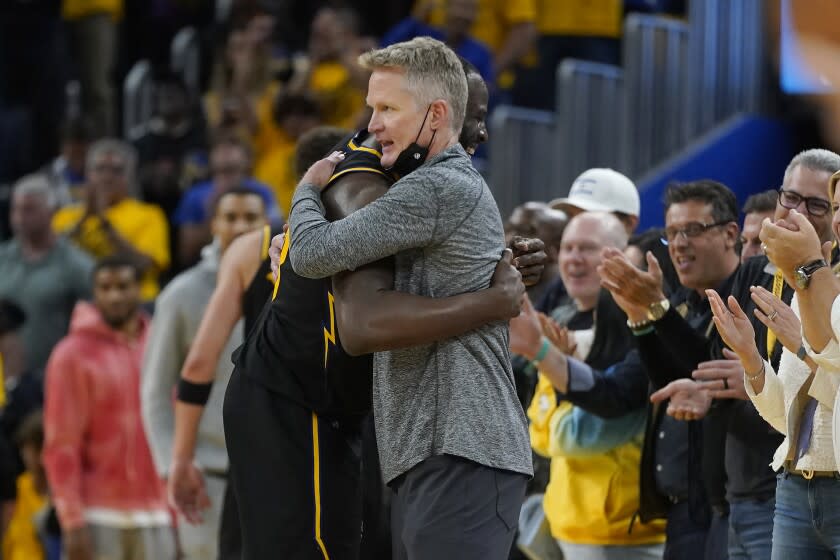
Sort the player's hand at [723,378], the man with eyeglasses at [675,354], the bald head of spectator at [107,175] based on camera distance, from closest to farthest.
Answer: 1. the player's hand at [723,378]
2. the man with eyeglasses at [675,354]
3. the bald head of spectator at [107,175]

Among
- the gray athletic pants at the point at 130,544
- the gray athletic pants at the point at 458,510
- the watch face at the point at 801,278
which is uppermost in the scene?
the watch face at the point at 801,278

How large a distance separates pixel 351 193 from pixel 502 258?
440mm

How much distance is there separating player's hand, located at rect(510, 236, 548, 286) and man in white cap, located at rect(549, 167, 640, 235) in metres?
2.17

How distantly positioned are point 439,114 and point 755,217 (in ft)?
6.04

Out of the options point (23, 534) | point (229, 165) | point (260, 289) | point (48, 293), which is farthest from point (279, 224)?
point (229, 165)

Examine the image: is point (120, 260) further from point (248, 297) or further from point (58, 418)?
point (248, 297)

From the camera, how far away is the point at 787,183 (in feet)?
17.2

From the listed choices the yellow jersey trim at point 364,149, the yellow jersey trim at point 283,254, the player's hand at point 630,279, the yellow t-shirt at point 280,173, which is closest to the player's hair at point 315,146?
the yellow jersey trim at point 283,254

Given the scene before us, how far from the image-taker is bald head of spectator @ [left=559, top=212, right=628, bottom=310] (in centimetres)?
650

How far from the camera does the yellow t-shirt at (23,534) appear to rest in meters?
9.19

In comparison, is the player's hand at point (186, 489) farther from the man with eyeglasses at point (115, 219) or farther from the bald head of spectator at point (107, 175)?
the bald head of spectator at point (107, 175)

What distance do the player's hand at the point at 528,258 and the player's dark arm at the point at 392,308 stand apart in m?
0.40

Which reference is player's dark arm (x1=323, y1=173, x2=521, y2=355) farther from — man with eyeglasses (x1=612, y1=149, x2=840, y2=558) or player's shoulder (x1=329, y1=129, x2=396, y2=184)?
man with eyeglasses (x1=612, y1=149, x2=840, y2=558)

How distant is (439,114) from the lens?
440 centimetres
